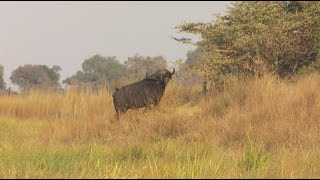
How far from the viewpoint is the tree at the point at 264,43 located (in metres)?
11.9

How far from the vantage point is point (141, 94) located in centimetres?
1105

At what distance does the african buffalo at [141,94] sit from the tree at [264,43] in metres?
1.59

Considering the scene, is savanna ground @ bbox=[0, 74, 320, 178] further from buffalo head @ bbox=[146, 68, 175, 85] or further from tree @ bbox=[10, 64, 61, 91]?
tree @ bbox=[10, 64, 61, 91]

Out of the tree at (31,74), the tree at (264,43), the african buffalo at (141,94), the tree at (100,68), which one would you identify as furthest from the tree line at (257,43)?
the tree at (100,68)

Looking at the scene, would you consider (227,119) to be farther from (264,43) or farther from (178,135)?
(264,43)

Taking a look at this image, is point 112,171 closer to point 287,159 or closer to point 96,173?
A: point 96,173

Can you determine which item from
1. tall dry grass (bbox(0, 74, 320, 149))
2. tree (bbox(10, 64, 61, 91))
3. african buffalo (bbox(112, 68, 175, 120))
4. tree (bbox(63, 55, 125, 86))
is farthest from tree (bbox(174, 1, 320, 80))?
tree (bbox(63, 55, 125, 86))

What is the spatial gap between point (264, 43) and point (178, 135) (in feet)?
15.6

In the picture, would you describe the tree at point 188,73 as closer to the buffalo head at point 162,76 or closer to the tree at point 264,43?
the tree at point 264,43

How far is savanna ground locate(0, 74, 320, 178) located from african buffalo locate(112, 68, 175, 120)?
0.24 metres

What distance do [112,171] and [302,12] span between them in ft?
33.1

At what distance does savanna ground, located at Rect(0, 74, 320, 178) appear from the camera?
4602mm

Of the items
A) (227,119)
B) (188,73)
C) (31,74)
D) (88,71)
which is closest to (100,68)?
(88,71)

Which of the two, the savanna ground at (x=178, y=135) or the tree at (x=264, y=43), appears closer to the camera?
the savanna ground at (x=178, y=135)
